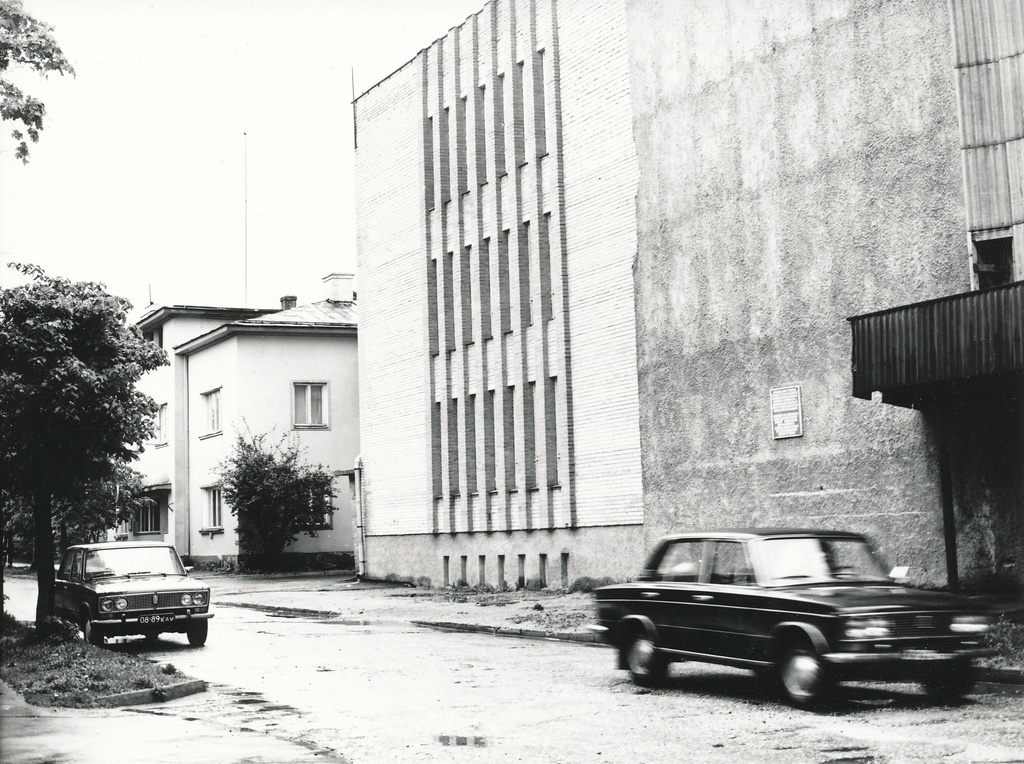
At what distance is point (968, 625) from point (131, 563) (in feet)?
40.5

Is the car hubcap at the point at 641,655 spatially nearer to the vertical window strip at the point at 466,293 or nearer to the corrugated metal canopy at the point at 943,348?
the corrugated metal canopy at the point at 943,348

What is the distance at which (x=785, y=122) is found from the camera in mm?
21234

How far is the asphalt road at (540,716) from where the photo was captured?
8773 millimetres

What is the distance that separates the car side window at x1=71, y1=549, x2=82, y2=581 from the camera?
1853cm

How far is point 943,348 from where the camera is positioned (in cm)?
1623

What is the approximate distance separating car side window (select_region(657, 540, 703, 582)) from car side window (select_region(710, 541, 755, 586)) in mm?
247

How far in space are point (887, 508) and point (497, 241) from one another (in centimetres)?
1247

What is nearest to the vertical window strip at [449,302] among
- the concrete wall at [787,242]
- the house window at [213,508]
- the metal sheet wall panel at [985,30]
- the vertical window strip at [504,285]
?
the vertical window strip at [504,285]

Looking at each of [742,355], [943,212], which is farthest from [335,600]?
[943,212]

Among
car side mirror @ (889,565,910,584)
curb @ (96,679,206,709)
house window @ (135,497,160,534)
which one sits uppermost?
house window @ (135,497,160,534)

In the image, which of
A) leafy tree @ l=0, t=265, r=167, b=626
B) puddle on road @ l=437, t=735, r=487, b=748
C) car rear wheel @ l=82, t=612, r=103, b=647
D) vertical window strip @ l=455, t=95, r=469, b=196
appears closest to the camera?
puddle on road @ l=437, t=735, r=487, b=748

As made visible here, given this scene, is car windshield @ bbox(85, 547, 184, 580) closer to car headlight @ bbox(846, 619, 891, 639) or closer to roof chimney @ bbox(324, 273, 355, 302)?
car headlight @ bbox(846, 619, 891, 639)

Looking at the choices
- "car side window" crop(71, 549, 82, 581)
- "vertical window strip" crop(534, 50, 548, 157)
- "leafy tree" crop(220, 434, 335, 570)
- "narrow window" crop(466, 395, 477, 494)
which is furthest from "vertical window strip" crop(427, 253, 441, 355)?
"car side window" crop(71, 549, 82, 581)

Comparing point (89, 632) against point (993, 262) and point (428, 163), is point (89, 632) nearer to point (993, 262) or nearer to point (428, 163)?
point (993, 262)
